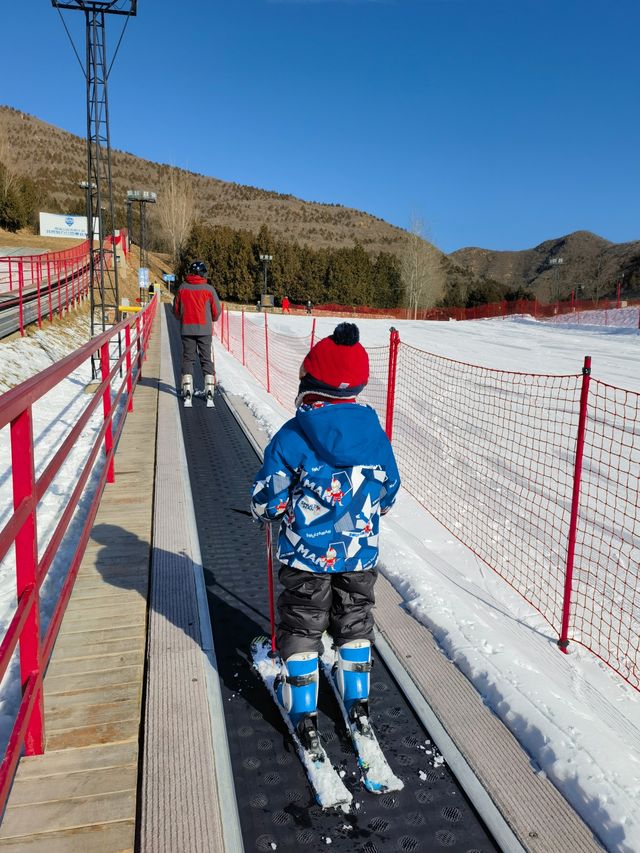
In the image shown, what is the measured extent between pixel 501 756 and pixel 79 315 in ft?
68.6

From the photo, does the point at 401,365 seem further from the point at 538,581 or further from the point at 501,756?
the point at 501,756

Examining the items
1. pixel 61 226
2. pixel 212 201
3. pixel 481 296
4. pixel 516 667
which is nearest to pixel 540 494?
pixel 516 667

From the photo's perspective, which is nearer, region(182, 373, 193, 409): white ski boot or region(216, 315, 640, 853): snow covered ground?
region(216, 315, 640, 853): snow covered ground

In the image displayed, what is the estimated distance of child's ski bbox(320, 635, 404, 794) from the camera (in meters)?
2.10

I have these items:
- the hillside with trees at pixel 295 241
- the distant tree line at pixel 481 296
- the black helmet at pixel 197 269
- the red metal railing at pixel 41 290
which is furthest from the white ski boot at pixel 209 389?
the distant tree line at pixel 481 296

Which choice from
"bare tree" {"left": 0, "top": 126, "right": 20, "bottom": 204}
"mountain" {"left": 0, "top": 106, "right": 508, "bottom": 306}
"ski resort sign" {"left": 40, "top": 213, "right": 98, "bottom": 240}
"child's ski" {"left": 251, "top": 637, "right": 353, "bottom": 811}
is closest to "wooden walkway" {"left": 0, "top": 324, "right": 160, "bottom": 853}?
"child's ski" {"left": 251, "top": 637, "right": 353, "bottom": 811}

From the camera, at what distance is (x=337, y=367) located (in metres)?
2.21

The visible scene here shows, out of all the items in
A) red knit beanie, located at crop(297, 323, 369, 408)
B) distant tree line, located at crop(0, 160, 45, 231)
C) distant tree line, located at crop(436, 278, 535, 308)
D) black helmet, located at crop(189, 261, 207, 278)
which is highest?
distant tree line, located at crop(0, 160, 45, 231)

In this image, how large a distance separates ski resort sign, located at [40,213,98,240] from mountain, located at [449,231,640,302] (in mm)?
67419

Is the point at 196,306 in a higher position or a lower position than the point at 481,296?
lower

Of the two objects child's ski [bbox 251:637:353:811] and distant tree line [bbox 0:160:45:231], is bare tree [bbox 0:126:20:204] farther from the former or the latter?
child's ski [bbox 251:637:353:811]

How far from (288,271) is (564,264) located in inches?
3187

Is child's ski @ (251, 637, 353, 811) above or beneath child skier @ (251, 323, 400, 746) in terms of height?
beneath

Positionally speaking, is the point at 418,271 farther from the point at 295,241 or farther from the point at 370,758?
the point at 370,758
